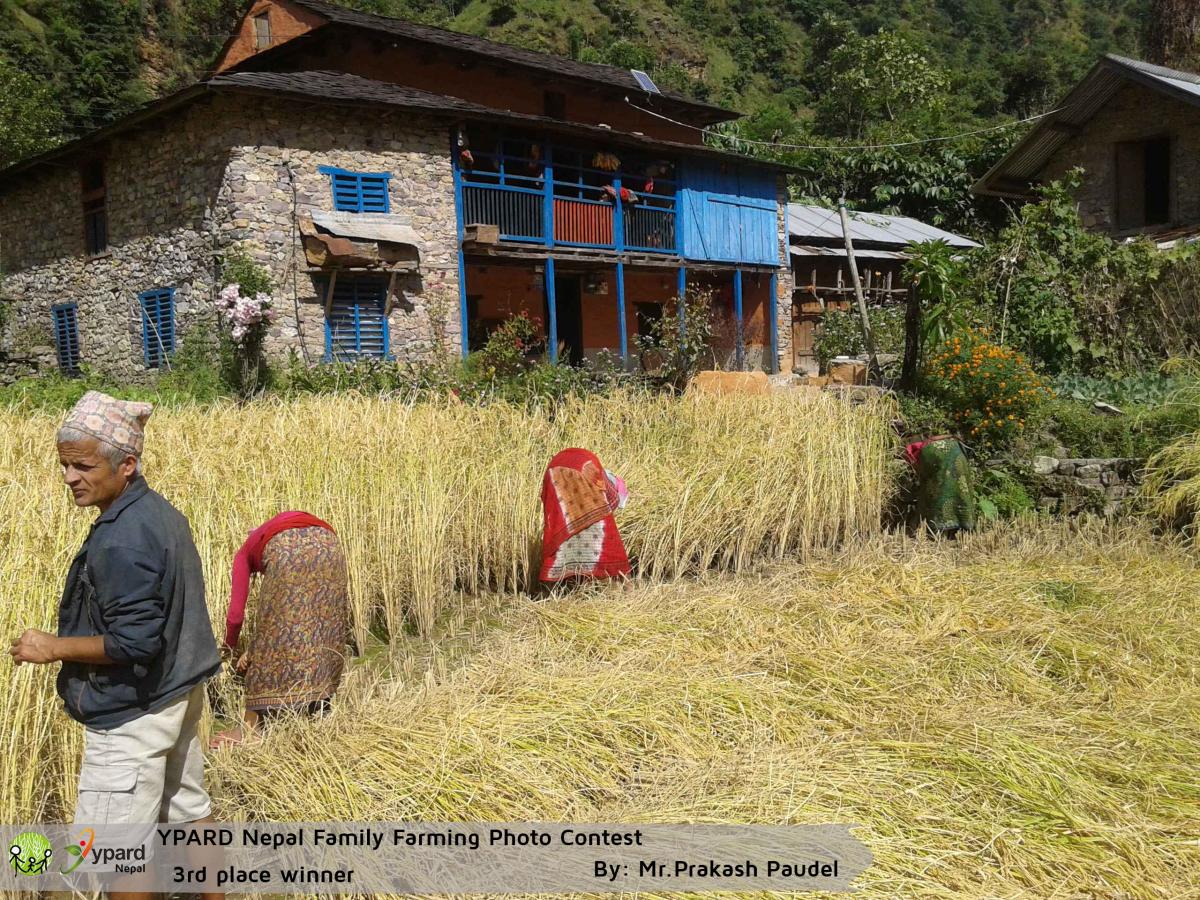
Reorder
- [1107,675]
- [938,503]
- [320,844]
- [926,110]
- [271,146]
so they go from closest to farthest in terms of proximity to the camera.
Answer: [320,844] → [1107,675] → [938,503] → [271,146] → [926,110]

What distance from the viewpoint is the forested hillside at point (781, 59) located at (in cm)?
2645

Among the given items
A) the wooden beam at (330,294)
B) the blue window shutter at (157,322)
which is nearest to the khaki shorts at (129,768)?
the wooden beam at (330,294)

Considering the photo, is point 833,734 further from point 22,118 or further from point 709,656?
point 22,118

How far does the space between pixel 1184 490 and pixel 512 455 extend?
14.2 ft

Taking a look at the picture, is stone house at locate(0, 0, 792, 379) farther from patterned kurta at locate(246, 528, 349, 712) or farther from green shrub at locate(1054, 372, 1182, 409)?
patterned kurta at locate(246, 528, 349, 712)

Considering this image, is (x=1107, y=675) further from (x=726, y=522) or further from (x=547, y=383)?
(x=547, y=383)

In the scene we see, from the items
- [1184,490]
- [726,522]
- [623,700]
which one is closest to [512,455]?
[726,522]

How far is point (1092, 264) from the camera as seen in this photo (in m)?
10.6

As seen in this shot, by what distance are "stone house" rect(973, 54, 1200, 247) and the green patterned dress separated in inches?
351

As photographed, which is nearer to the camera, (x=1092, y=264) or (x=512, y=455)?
(x=512, y=455)

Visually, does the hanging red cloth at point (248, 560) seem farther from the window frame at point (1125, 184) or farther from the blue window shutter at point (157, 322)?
the window frame at point (1125, 184)

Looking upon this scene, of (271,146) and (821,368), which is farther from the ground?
(271,146)

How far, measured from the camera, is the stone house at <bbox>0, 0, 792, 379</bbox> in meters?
13.2
